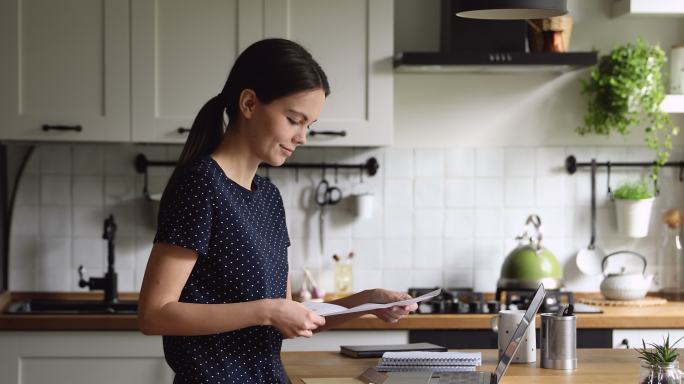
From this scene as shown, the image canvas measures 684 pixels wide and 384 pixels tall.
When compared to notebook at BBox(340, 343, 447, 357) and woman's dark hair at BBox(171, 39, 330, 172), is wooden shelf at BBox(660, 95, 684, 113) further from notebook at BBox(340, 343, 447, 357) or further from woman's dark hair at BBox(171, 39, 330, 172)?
woman's dark hair at BBox(171, 39, 330, 172)

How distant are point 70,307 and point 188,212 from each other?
85.2 inches

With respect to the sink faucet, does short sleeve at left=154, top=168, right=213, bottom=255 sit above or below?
above

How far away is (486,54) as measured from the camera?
3.81 m

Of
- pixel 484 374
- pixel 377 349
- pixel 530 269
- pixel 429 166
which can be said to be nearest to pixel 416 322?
pixel 530 269

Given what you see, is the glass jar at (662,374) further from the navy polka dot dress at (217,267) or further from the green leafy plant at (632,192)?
the green leafy plant at (632,192)

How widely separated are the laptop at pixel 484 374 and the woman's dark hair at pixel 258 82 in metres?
0.64

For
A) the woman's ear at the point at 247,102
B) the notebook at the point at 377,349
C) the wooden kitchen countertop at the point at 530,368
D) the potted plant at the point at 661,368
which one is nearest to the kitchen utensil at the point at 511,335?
the wooden kitchen countertop at the point at 530,368

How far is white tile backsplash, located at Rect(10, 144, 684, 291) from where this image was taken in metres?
4.14

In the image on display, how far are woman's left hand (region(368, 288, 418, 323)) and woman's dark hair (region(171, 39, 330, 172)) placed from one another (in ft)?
1.57

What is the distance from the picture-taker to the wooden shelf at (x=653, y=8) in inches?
154

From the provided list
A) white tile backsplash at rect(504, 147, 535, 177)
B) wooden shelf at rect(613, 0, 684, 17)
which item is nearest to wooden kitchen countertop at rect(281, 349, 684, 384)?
white tile backsplash at rect(504, 147, 535, 177)

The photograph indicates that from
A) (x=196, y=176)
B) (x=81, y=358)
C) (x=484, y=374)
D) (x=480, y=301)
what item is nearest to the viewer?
(x=196, y=176)

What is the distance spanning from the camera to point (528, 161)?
4250 mm

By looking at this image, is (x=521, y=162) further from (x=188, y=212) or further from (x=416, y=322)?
(x=188, y=212)
